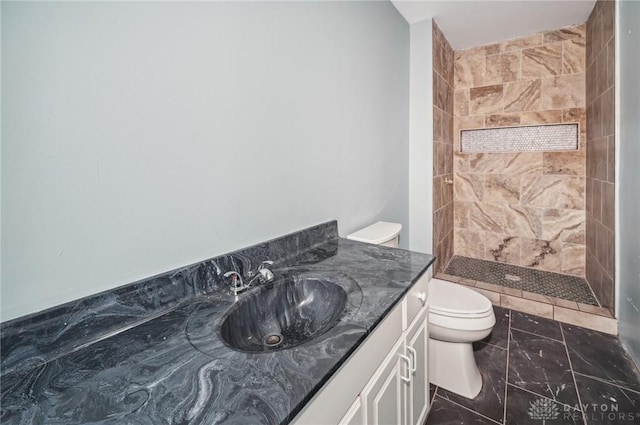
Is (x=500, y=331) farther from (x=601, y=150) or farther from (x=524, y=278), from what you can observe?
(x=601, y=150)

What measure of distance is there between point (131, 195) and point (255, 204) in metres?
0.44

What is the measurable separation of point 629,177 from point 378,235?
149 cm

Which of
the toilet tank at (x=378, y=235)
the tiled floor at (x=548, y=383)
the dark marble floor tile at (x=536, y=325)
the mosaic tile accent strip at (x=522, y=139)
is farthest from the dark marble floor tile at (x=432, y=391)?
the mosaic tile accent strip at (x=522, y=139)

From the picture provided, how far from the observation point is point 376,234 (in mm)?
1678

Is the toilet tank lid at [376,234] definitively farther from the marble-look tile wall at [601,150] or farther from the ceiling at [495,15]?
the ceiling at [495,15]

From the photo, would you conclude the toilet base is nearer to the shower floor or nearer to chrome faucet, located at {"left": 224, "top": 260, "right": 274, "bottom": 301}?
chrome faucet, located at {"left": 224, "top": 260, "right": 274, "bottom": 301}

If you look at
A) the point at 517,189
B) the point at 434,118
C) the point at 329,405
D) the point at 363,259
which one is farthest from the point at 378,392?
the point at 517,189

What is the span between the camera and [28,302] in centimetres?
65

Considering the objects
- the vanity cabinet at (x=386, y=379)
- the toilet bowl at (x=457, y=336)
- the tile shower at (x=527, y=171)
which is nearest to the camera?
the vanity cabinet at (x=386, y=379)

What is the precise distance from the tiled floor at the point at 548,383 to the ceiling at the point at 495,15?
8.01 feet

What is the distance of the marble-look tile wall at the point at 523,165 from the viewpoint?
2.68 m

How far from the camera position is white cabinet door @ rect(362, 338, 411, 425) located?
2.61 feet

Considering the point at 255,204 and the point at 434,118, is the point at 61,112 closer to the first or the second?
the point at 255,204

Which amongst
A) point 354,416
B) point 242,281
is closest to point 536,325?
point 354,416
